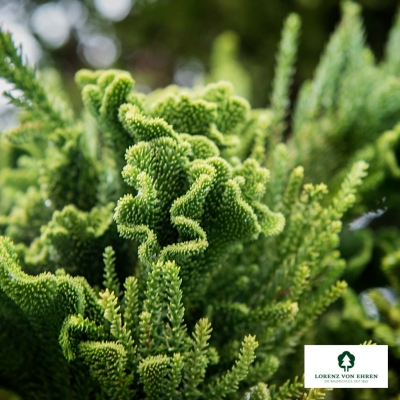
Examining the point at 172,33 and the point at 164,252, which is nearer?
the point at 164,252

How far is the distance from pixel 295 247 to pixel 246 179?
0.14 m

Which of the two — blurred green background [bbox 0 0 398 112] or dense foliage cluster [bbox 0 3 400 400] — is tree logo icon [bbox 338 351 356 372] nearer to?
dense foliage cluster [bbox 0 3 400 400]

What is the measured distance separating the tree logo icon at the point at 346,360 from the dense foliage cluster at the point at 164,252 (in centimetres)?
5

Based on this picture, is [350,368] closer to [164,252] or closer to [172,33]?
[164,252]

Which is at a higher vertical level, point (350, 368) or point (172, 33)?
point (172, 33)

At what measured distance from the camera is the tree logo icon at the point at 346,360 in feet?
1.57

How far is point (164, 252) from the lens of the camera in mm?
438

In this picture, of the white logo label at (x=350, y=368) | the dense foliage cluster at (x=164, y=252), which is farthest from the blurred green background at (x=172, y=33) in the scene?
the white logo label at (x=350, y=368)

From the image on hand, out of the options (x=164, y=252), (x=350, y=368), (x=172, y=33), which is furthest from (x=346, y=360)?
(x=172, y=33)

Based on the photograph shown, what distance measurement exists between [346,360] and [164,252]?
22cm

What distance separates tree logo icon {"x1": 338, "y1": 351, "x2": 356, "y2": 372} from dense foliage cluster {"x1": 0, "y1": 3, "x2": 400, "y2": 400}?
5 centimetres

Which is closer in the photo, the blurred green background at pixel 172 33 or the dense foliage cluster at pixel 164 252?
the dense foliage cluster at pixel 164 252

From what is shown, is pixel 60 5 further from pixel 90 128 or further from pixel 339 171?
pixel 339 171

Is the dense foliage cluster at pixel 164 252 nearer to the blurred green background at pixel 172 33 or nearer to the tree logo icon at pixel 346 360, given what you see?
the tree logo icon at pixel 346 360
